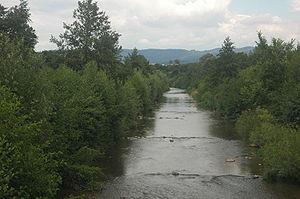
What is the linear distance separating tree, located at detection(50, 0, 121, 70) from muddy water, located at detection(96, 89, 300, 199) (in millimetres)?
9957

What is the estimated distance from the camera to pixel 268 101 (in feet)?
172

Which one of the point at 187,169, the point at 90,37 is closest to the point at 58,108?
the point at 187,169

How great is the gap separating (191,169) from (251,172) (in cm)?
410

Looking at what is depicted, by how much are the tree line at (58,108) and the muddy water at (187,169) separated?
6.45 feet

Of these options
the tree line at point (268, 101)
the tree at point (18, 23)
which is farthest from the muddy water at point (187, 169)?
the tree at point (18, 23)

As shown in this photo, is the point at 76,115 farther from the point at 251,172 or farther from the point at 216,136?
the point at 216,136

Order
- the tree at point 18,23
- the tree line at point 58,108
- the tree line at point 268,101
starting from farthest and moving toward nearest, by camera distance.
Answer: the tree at point 18,23, the tree line at point 268,101, the tree line at point 58,108

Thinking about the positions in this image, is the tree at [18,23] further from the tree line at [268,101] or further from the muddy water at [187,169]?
the tree line at [268,101]

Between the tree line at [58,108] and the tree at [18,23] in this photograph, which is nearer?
the tree line at [58,108]

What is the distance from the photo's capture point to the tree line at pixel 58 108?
16.1 meters

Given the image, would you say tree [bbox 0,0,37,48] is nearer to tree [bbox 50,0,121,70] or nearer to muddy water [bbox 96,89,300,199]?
tree [bbox 50,0,121,70]

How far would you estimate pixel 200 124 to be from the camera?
60250 mm

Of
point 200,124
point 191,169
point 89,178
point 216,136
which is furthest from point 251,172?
point 200,124

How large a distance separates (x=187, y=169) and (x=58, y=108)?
1181cm
